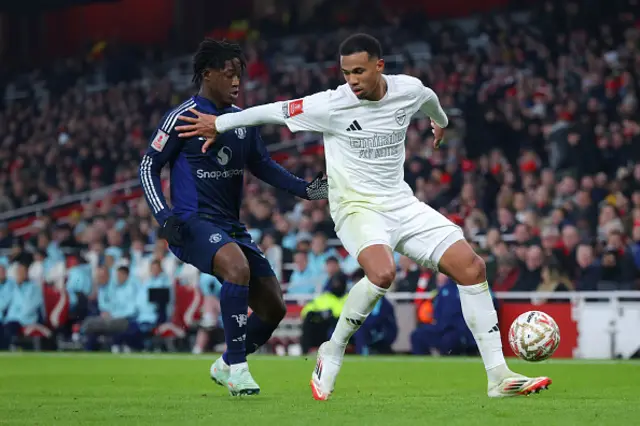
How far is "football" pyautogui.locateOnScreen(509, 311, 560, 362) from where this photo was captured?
8359 mm

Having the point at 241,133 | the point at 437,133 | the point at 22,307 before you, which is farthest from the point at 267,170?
the point at 22,307

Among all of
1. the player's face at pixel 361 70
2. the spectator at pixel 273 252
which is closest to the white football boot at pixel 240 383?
the player's face at pixel 361 70

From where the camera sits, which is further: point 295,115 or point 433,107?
point 433,107

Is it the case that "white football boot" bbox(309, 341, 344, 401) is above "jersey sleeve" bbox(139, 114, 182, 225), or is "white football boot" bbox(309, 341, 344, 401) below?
below

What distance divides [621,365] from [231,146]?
18.7 ft

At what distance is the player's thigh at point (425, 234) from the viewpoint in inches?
305

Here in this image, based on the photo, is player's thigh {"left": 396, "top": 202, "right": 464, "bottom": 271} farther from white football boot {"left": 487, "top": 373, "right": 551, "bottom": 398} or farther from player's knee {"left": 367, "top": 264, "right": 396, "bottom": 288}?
white football boot {"left": 487, "top": 373, "right": 551, "bottom": 398}

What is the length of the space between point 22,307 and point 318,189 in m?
11.8

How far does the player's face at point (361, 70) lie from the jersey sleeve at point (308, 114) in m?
0.25

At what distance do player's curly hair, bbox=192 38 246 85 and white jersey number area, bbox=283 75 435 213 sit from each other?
114 centimetres

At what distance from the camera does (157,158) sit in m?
8.74

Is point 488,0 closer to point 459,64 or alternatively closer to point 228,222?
point 459,64

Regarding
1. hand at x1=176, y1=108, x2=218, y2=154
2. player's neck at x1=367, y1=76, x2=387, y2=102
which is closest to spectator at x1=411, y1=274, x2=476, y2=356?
hand at x1=176, y1=108, x2=218, y2=154

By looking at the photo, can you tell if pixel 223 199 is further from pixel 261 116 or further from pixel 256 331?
pixel 261 116
